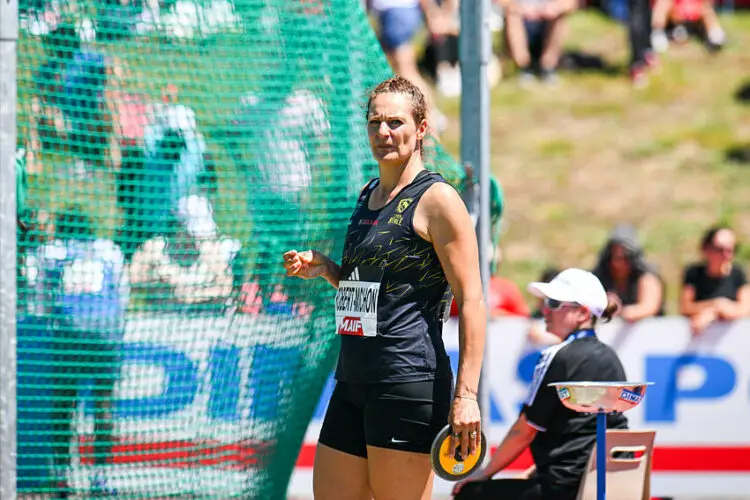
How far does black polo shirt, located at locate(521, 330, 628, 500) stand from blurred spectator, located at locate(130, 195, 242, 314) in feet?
4.05

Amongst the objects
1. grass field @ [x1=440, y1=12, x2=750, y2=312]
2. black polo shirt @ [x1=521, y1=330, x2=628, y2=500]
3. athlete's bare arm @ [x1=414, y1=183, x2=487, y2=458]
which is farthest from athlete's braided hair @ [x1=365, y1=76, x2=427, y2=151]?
grass field @ [x1=440, y1=12, x2=750, y2=312]

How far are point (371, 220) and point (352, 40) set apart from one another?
123cm

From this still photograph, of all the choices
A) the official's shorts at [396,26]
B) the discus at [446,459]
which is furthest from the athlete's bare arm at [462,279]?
the official's shorts at [396,26]

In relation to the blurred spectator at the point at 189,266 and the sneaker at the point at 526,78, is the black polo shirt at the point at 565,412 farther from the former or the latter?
the sneaker at the point at 526,78

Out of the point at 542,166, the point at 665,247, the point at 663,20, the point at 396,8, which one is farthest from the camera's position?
the point at 663,20

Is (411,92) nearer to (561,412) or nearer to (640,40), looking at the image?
(561,412)

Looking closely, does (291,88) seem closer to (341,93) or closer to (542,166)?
(341,93)

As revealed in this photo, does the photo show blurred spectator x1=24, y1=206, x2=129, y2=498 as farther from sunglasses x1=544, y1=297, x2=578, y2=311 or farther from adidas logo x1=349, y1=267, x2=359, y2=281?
sunglasses x1=544, y1=297, x2=578, y2=311

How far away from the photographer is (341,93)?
4.78m

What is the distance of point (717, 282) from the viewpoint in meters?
8.12

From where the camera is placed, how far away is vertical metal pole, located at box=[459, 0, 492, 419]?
4.96m

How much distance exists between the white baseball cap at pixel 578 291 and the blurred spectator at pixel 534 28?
28.4ft

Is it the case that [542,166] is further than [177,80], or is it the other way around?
[542,166]

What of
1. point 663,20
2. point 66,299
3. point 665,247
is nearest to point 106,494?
point 66,299
